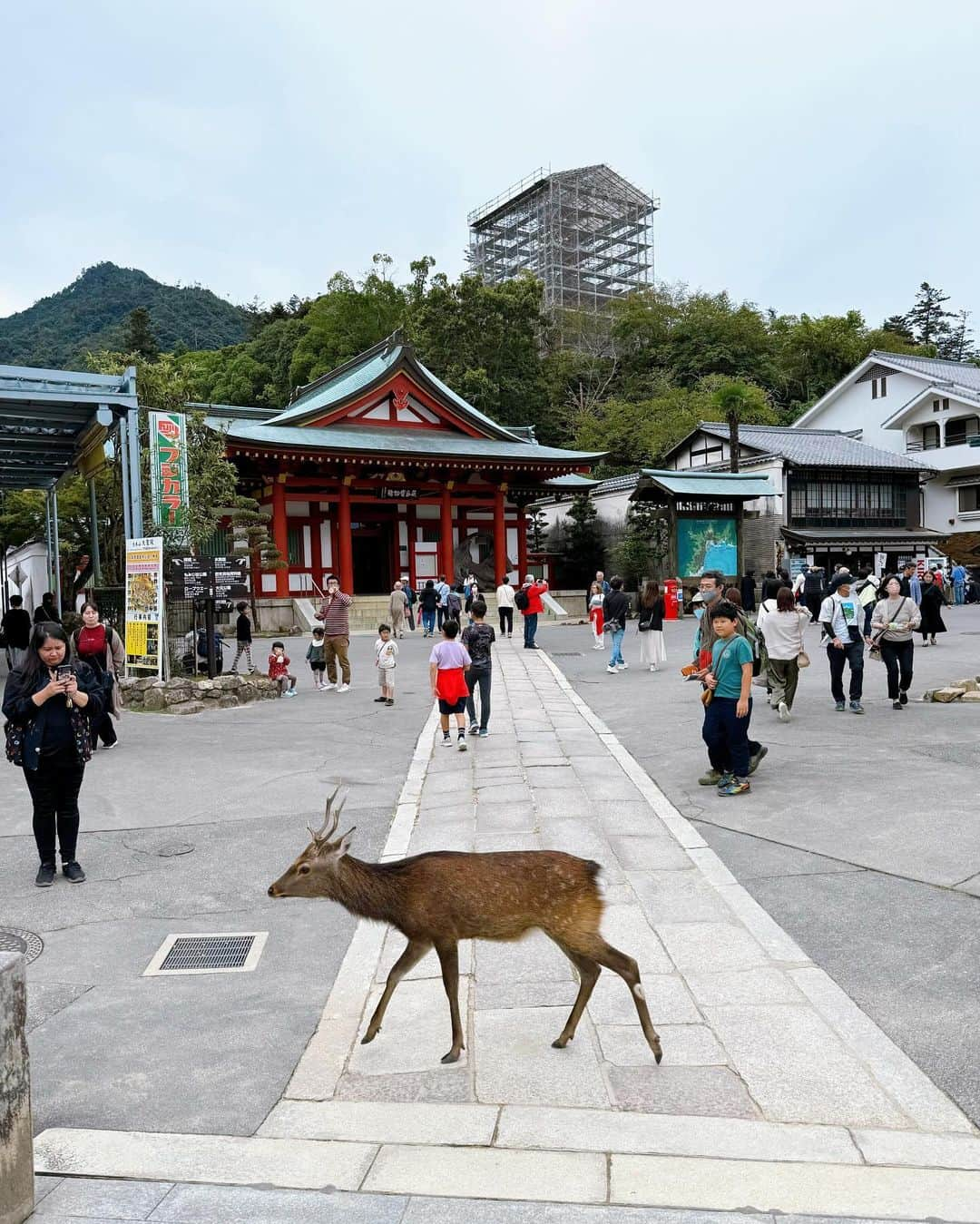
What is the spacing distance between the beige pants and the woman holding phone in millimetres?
8603

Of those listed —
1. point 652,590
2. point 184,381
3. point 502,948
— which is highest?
point 184,381

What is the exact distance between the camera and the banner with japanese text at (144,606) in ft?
44.1

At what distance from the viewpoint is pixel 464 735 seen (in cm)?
1020

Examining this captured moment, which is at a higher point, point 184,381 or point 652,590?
point 184,381

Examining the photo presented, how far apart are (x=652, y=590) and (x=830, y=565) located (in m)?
25.2

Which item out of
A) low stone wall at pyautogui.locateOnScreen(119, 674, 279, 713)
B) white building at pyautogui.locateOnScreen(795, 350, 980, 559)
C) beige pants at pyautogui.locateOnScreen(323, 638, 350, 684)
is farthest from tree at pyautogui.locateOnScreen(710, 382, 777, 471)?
low stone wall at pyautogui.locateOnScreen(119, 674, 279, 713)

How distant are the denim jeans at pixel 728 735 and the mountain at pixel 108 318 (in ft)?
228

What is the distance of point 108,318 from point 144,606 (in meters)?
79.3

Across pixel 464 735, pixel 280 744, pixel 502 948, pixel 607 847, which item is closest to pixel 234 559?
pixel 280 744

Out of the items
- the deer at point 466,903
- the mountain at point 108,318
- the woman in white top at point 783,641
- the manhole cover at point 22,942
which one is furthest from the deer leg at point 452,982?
the mountain at point 108,318

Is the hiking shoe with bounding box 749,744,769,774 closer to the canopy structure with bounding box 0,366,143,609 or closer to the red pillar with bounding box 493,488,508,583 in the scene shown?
the canopy structure with bounding box 0,366,143,609

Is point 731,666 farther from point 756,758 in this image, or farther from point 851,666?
point 851,666

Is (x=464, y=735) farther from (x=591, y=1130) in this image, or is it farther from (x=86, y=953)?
(x=591, y=1130)

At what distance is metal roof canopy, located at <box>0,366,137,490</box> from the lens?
13844 mm
